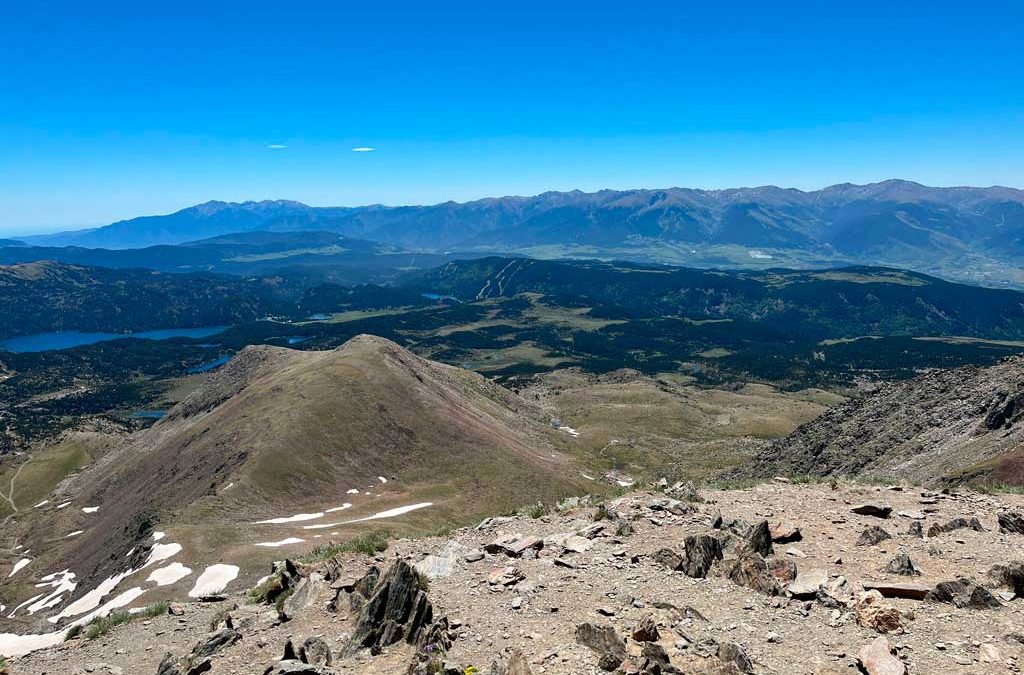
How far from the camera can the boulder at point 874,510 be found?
25.4m

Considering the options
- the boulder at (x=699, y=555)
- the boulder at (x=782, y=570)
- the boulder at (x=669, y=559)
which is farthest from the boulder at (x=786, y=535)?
the boulder at (x=669, y=559)

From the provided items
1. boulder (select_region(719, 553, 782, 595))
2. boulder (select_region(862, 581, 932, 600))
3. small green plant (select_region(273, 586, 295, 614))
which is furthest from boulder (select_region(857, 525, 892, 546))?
small green plant (select_region(273, 586, 295, 614))

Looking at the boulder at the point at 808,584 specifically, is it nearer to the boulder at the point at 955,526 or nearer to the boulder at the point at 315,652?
the boulder at the point at 955,526

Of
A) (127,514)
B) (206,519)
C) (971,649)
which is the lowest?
(127,514)

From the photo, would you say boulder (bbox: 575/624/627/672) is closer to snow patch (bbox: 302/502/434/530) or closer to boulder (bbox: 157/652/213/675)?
boulder (bbox: 157/652/213/675)

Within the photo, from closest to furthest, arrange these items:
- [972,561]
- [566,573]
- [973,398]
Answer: [972,561], [566,573], [973,398]

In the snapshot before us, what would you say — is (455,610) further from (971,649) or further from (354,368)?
(354,368)

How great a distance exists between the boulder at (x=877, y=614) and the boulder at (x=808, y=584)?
1167 millimetres

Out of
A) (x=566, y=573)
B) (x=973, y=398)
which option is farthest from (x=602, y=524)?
(x=973, y=398)

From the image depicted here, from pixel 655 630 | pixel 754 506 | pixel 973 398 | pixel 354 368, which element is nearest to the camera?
pixel 655 630

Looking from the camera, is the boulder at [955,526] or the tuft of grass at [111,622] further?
the tuft of grass at [111,622]

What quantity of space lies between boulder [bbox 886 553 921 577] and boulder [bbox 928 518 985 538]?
13.8ft

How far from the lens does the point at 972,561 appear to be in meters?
19.7

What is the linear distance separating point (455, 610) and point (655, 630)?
6.70 m
